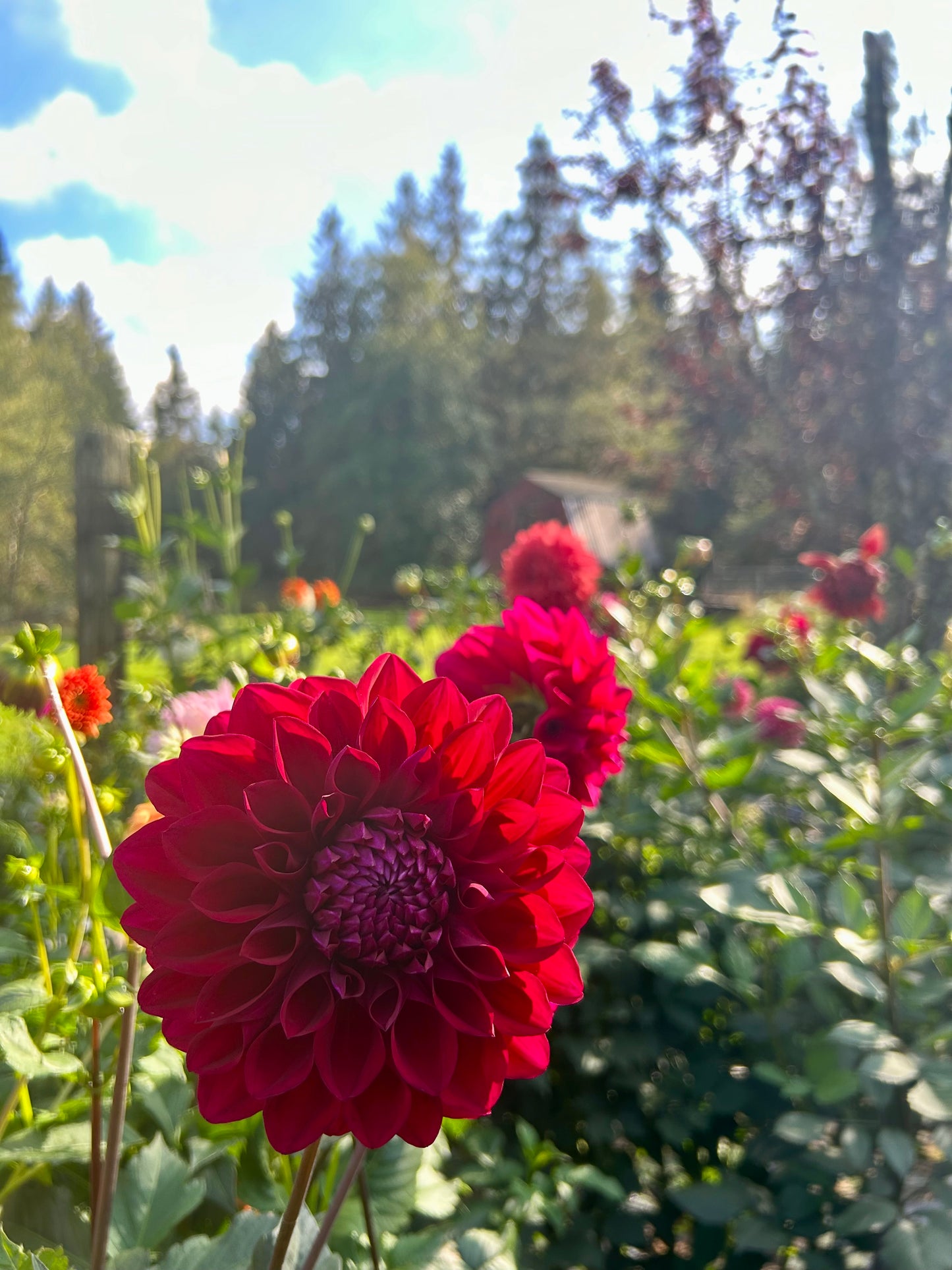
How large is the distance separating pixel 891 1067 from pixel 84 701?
0.96 m

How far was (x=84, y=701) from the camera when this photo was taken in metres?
0.66

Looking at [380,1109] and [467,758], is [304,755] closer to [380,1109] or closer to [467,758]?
[467,758]

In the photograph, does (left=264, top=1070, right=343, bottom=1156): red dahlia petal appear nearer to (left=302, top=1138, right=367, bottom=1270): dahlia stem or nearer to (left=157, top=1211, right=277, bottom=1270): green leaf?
(left=302, top=1138, right=367, bottom=1270): dahlia stem

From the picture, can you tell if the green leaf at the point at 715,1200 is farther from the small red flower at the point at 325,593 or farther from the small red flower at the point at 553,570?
the small red flower at the point at 325,593

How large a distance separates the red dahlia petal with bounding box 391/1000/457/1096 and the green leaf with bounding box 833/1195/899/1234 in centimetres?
91

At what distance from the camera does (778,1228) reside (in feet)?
3.76

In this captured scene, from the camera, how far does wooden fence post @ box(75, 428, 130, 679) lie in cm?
246

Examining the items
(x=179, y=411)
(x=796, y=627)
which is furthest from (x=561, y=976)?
(x=179, y=411)

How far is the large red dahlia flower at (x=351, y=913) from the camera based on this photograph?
1.41 feet

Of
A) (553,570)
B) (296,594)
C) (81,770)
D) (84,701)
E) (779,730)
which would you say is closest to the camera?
(81,770)

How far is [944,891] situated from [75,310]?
19353mm

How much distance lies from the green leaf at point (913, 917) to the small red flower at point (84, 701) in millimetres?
965

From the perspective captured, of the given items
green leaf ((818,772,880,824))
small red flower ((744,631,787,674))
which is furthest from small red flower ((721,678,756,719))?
green leaf ((818,772,880,824))

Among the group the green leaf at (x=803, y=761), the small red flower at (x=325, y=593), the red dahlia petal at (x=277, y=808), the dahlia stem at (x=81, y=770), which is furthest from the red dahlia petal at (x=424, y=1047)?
the small red flower at (x=325, y=593)
